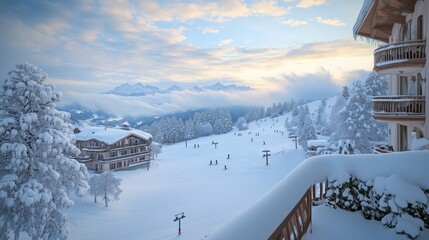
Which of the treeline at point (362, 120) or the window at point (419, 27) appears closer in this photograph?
the window at point (419, 27)

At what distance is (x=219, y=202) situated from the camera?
2750 cm

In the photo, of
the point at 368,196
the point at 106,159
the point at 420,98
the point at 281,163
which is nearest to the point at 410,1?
the point at 420,98

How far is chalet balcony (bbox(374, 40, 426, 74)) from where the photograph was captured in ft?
37.1

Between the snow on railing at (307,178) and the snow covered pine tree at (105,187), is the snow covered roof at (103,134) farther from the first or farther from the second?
the snow on railing at (307,178)

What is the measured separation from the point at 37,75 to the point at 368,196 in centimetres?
1596

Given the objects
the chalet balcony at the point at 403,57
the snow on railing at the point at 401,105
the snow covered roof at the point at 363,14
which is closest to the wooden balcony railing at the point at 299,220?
Answer: the snow on railing at the point at 401,105

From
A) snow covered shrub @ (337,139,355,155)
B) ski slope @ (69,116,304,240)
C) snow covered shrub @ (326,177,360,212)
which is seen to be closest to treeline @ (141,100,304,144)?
ski slope @ (69,116,304,240)

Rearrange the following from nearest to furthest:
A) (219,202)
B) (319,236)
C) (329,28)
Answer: (319,236), (329,28), (219,202)

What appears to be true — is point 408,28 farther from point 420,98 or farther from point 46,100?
point 46,100

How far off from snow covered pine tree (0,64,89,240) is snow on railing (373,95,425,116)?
1534cm

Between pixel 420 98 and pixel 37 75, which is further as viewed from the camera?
pixel 37 75

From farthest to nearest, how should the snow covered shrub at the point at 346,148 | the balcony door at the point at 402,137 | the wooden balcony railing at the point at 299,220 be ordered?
1. the snow covered shrub at the point at 346,148
2. the balcony door at the point at 402,137
3. the wooden balcony railing at the point at 299,220

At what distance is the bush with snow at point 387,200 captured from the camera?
530cm

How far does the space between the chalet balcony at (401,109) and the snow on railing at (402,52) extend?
1574 millimetres
